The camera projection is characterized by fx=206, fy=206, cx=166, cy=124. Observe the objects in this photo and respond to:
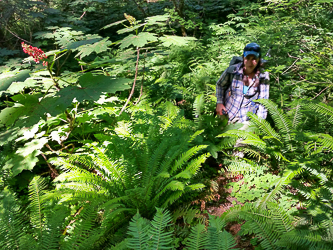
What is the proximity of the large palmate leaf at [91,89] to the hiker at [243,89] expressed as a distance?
168 centimetres

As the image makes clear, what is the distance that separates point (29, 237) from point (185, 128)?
1.91 meters

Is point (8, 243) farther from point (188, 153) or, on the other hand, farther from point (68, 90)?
→ point (188, 153)

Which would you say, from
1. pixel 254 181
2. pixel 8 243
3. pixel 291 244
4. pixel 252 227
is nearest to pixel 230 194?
pixel 254 181

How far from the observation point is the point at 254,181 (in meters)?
2.28

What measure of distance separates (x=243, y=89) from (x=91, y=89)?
6.58 feet

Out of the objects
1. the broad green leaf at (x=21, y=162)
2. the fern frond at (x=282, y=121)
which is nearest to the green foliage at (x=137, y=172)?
the broad green leaf at (x=21, y=162)

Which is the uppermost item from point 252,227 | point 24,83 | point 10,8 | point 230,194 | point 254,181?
point 10,8

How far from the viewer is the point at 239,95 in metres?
2.73

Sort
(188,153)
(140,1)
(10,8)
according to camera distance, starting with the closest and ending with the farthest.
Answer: (188,153) < (10,8) < (140,1)

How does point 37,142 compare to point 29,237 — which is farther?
→ point 37,142

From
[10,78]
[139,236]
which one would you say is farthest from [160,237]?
[10,78]

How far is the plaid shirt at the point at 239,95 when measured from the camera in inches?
105

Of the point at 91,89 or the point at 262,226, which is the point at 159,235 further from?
the point at 91,89

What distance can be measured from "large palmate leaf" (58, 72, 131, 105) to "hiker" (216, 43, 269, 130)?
1.68 metres
